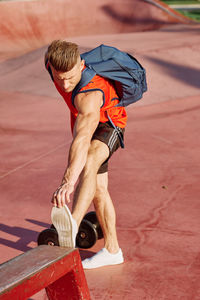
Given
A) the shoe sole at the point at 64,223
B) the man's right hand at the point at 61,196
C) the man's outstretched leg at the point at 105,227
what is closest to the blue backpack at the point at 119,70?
the man's outstretched leg at the point at 105,227

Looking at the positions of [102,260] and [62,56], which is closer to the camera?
[62,56]

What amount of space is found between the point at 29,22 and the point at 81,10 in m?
2.45

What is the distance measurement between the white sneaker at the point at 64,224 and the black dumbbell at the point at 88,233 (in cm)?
109

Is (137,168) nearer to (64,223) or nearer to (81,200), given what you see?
(81,200)

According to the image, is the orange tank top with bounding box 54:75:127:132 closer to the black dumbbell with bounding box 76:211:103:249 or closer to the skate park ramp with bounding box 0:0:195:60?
the black dumbbell with bounding box 76:211:103:249

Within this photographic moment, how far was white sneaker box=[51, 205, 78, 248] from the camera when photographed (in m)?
2.75

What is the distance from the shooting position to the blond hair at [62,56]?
293 cm

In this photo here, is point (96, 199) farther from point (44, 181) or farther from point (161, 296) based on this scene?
point (44, 181)

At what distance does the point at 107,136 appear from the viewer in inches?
139

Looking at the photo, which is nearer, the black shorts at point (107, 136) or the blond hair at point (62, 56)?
the blond hair at point (62, 56)

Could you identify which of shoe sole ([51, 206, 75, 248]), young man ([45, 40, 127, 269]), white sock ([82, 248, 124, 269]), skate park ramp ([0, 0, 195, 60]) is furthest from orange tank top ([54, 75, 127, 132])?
skate park ramp ([0, 0, 195, 60])

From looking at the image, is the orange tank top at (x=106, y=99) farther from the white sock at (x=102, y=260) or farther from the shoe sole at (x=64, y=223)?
the white sock at (x=102, y=260)

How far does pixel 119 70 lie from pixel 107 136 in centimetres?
49

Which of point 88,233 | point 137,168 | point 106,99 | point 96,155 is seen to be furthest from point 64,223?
point 137,168
